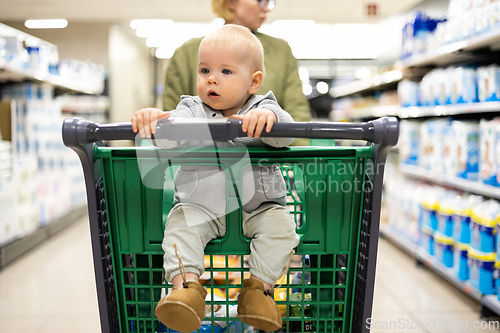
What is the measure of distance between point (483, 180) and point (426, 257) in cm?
81

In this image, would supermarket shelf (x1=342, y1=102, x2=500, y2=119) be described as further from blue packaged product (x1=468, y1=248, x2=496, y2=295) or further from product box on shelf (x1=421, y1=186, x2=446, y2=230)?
blue packaged product (x1=468, y1=248, x2=496, y2=295)

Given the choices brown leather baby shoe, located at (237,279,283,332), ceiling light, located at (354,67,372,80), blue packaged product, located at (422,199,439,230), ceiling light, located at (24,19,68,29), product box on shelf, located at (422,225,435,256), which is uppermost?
ceiling light, located at (24,19,68,29)

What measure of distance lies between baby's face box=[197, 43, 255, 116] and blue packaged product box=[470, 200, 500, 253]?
175cm

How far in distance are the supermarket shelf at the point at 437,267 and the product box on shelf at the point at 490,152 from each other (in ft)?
2.07

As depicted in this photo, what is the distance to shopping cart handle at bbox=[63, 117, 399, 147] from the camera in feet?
2.95

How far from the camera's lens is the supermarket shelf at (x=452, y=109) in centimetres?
236

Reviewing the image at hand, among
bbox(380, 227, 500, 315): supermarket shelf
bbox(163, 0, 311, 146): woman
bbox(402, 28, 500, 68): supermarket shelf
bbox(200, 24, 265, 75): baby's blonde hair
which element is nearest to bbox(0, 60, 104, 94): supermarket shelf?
bbox(163, 0, 311, 146): woman

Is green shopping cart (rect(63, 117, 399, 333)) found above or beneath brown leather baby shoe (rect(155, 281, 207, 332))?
above

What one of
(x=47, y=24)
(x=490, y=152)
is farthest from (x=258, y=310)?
(x=47, y=24)

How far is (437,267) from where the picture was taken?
2.74 metres

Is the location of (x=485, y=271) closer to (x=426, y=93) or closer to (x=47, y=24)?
(x=426, y=93)

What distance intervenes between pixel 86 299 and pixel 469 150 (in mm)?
2592

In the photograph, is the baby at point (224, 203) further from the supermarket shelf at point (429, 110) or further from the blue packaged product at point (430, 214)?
the blue packaged product at point (430, 214)

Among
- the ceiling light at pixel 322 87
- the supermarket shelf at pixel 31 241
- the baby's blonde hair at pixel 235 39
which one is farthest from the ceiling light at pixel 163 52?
the baby's blonde hair at pixel 235 39
